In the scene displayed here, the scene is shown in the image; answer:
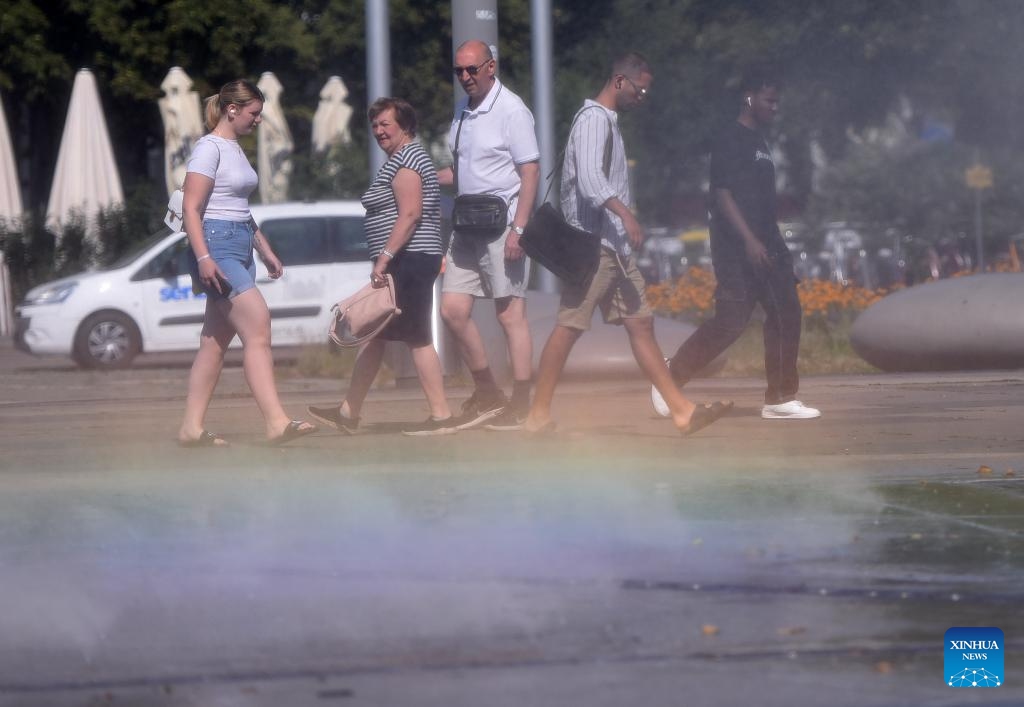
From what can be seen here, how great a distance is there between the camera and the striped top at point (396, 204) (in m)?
7.90

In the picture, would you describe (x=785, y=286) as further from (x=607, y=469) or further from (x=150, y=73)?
(x=150, y=73)

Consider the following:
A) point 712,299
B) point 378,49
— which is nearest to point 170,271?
point 378,49

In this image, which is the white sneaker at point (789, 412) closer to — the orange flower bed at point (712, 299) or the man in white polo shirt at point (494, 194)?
the man in white polo shirt at point (494, 194)

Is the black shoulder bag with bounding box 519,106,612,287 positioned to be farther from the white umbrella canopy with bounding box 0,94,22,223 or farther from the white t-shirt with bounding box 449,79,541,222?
the white umbrella canopy with bounding box 0,94,22,223

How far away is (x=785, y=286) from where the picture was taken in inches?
327

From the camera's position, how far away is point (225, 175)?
7.71 meters

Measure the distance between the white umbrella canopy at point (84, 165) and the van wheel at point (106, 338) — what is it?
21.9 ft

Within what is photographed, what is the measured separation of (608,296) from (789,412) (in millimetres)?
1199

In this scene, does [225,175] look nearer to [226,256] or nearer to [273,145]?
[226,256]

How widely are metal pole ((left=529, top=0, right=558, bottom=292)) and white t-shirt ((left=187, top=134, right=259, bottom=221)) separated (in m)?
9.51

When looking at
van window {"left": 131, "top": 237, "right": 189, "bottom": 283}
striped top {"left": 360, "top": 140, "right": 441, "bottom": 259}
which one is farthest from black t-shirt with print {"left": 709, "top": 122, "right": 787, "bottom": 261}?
van window {"left": 131, "top": 237, "right": 189, "bottom": 283}

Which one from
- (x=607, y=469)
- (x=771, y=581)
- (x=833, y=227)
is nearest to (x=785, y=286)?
(x=607, y=469)

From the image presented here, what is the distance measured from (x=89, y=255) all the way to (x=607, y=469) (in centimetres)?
1672

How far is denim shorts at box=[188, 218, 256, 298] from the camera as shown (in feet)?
25.2
